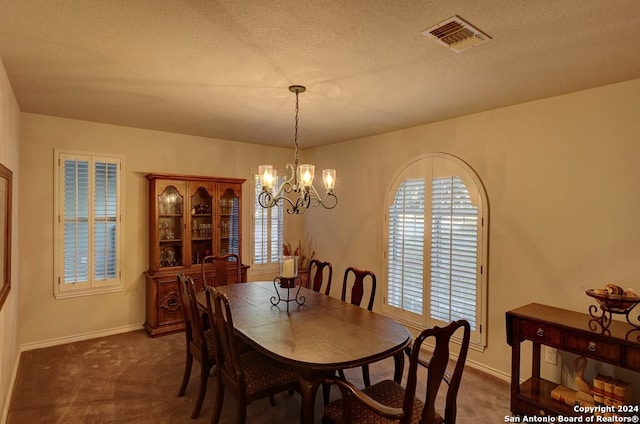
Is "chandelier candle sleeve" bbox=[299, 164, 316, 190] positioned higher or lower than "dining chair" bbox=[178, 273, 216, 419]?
higher

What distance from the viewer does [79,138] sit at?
13.5ft

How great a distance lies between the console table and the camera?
231 cm

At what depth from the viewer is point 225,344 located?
233 cm

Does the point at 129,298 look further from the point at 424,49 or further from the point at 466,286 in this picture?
the point at 424,49

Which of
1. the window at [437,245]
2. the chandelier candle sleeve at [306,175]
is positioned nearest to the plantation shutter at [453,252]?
the window at [437,245]

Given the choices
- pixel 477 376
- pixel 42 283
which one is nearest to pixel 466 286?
pixel 477 376

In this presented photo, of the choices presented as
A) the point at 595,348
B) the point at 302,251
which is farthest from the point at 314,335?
the point at 302,251

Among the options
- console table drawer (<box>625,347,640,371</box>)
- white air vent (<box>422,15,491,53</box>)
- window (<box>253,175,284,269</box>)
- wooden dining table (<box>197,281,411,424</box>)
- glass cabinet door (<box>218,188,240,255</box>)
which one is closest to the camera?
white air vent (<box>422,15,491,53</box>)

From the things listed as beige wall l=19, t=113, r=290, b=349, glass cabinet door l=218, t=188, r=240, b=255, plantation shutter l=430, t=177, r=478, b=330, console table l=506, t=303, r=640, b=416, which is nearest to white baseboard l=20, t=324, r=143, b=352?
beige wall l=19, t=113, r=290, b=349

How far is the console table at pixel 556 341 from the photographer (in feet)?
7.57

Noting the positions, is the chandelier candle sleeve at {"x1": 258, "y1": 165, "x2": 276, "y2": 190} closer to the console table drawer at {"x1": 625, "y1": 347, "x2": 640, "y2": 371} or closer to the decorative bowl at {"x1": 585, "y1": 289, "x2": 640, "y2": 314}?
the decorative bowl at {"x1": 585, "y1": 289, "x2": 640, "y2": 314}

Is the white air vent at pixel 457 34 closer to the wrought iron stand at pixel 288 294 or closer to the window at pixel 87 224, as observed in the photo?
the wrought iron stand at pixel 288 294

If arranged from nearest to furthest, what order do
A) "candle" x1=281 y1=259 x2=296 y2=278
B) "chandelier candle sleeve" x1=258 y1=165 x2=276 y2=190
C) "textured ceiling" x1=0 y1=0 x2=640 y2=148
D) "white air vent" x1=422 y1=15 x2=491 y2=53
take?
"textured ceiling" x1=0 y1=0 x2=640 y2=148 → "white air vent" x1=422 y1=15 x2=491 y2=53 → "chandelier candle sleeve" x1=258 y1=165 x2=276 y2=190 → "candle" x1=281 y1=259 x2=296 y2=278

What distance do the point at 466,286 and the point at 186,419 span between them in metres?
2.78
